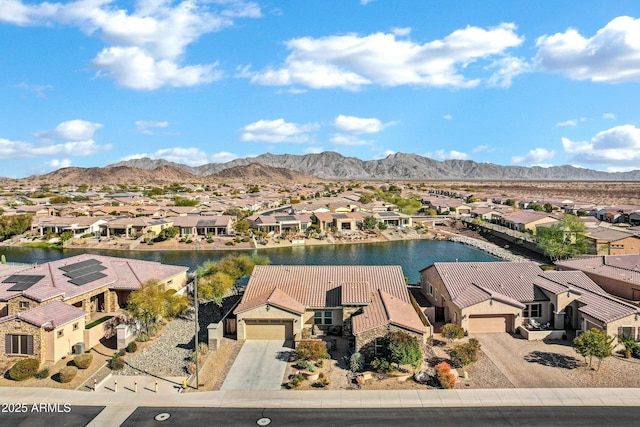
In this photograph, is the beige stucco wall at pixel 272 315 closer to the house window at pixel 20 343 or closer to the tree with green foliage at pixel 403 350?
the tree with green foliage at pixel 403 350

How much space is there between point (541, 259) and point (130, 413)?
61173 millimetres

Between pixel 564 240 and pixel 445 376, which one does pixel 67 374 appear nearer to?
pixel 445 376

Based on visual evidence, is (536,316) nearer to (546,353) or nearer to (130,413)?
(546,353)

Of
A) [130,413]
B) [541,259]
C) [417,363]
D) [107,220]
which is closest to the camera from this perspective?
[130,413]

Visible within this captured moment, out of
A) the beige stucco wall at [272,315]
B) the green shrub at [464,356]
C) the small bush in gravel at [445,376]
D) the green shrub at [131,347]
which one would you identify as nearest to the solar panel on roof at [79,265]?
the green shrub at [131,347]

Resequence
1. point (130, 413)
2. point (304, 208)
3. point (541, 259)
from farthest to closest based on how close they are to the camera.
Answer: point (304, 208)
point (541, 259)
point (130, 413)

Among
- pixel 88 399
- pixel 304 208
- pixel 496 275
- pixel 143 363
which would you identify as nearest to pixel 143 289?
pixel 143 363

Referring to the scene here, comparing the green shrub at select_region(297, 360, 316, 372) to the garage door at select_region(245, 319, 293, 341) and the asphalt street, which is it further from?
the garage door at select_region(245, 319, 293, 341)

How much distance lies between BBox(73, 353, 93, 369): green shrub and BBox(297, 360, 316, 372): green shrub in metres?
12.4

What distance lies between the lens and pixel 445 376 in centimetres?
2350

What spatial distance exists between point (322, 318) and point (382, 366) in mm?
7781

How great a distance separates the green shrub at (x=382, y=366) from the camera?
24.9 meters

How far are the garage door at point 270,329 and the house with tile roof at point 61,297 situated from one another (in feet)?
33.4

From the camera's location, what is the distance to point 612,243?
5944 cm
